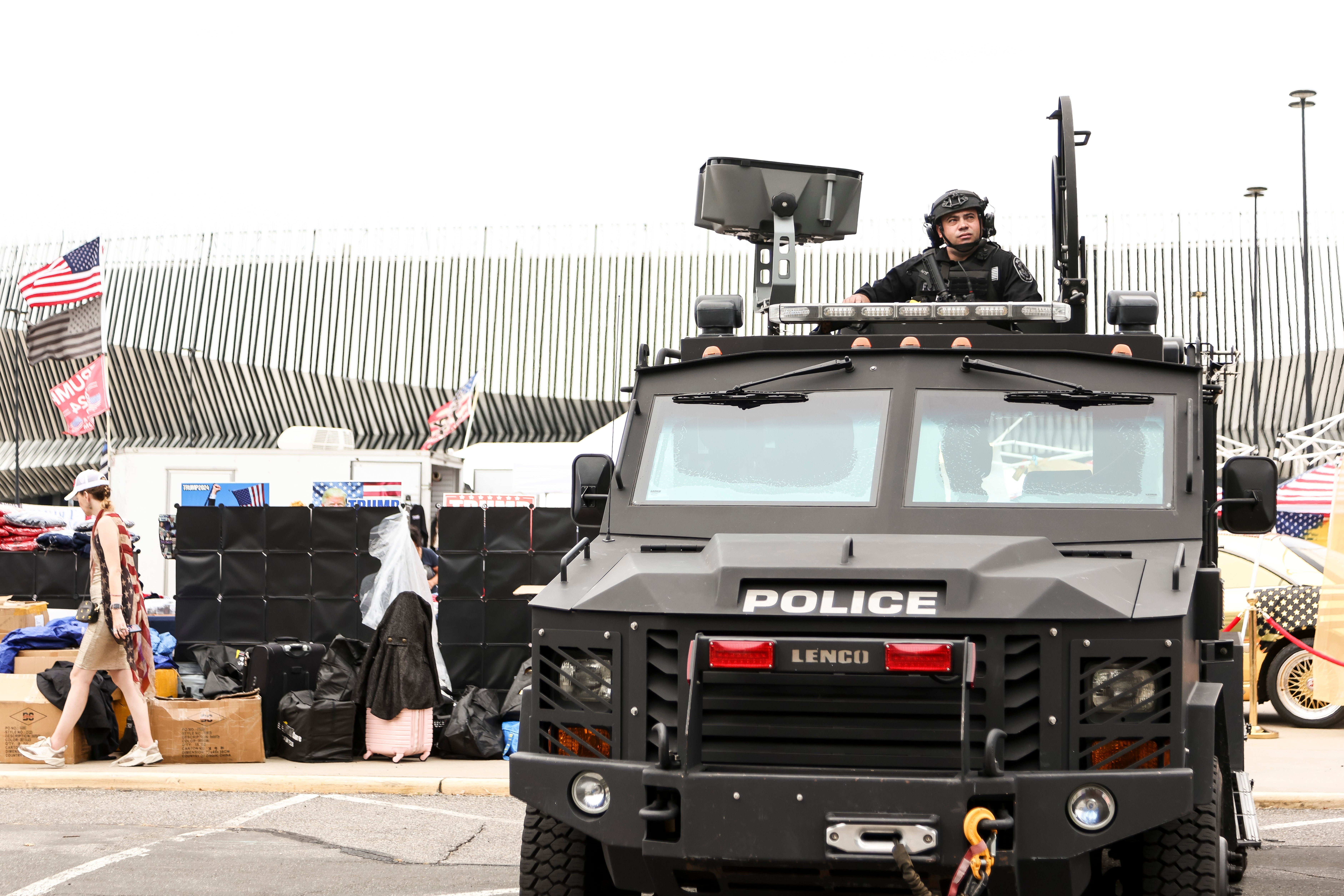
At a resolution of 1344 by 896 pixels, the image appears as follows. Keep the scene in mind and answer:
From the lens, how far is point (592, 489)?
20.6 ft

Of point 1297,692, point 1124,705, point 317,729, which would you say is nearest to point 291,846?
point 317,729

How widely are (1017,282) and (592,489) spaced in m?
2.59

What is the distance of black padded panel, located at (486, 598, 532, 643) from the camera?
1250cm

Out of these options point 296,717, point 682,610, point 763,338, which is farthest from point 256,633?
point 682,610

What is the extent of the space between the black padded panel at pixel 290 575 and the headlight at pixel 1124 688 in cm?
952

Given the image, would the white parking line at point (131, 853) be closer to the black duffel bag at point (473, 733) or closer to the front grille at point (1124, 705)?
the black duffel bag at point (473, 733)

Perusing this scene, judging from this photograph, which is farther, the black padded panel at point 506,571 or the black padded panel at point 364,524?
the black padded panel at point 364,524

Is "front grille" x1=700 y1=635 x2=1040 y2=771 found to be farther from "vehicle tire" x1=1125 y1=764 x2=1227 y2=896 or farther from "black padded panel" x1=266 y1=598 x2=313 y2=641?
"black padded panel" x1=266 y1=598 x2=313 y2=641

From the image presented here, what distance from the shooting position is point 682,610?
484 centimetres

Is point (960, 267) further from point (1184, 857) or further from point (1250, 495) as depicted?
point (1184, 857)

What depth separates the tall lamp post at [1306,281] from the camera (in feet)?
109

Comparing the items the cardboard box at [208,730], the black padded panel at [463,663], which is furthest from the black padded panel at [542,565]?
the cardboard box at [208,730]

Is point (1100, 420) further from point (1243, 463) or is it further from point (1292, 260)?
point (1292, 260)

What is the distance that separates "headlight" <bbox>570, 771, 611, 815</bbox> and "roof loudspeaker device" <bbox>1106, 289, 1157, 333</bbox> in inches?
118
